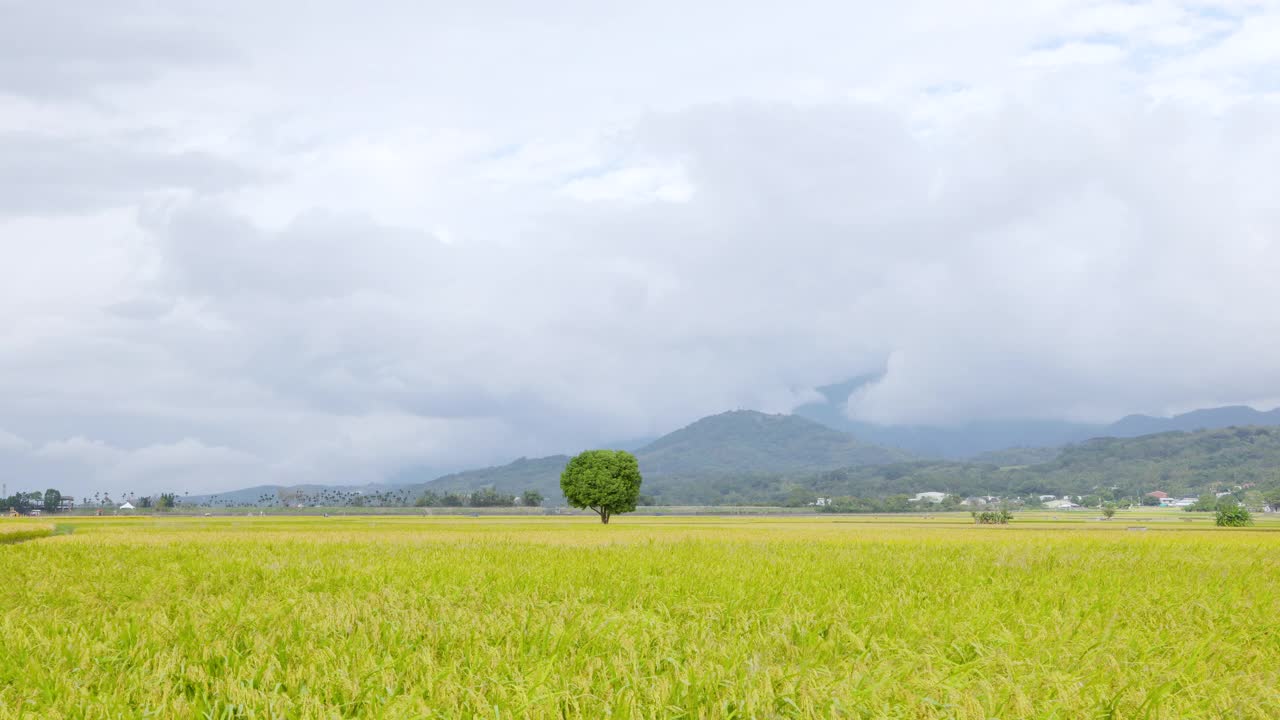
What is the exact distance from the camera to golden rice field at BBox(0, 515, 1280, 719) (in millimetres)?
7199

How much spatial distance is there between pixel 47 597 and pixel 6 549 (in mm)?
24349

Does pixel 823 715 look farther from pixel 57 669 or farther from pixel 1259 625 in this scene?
pixel 1259 625

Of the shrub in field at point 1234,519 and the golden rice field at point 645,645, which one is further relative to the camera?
the shrub in field at point 1234,519

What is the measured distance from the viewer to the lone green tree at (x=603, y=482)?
11106cm

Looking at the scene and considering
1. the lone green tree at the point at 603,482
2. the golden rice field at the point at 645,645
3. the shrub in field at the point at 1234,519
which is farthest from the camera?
the shrub in field at the point at 1234,519

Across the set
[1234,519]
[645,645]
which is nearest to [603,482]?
[1234,519]

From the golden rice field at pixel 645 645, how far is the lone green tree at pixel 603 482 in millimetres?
91424

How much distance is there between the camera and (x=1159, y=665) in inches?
373

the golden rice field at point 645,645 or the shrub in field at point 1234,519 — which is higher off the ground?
the golden rice field at point 645,645

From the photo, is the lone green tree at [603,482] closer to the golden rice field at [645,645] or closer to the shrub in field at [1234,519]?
the shrub in field at [1234,519]

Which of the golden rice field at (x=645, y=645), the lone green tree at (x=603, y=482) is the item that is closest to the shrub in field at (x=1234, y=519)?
the lone green tree at (x=603, y=482)

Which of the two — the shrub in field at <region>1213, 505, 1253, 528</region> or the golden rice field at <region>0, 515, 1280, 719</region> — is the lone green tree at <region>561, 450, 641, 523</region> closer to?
the shrub in field at <region>1213, 505, 1253, 528</region>

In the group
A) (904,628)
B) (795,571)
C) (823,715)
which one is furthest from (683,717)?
(795,571)

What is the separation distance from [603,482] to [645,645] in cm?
10202
